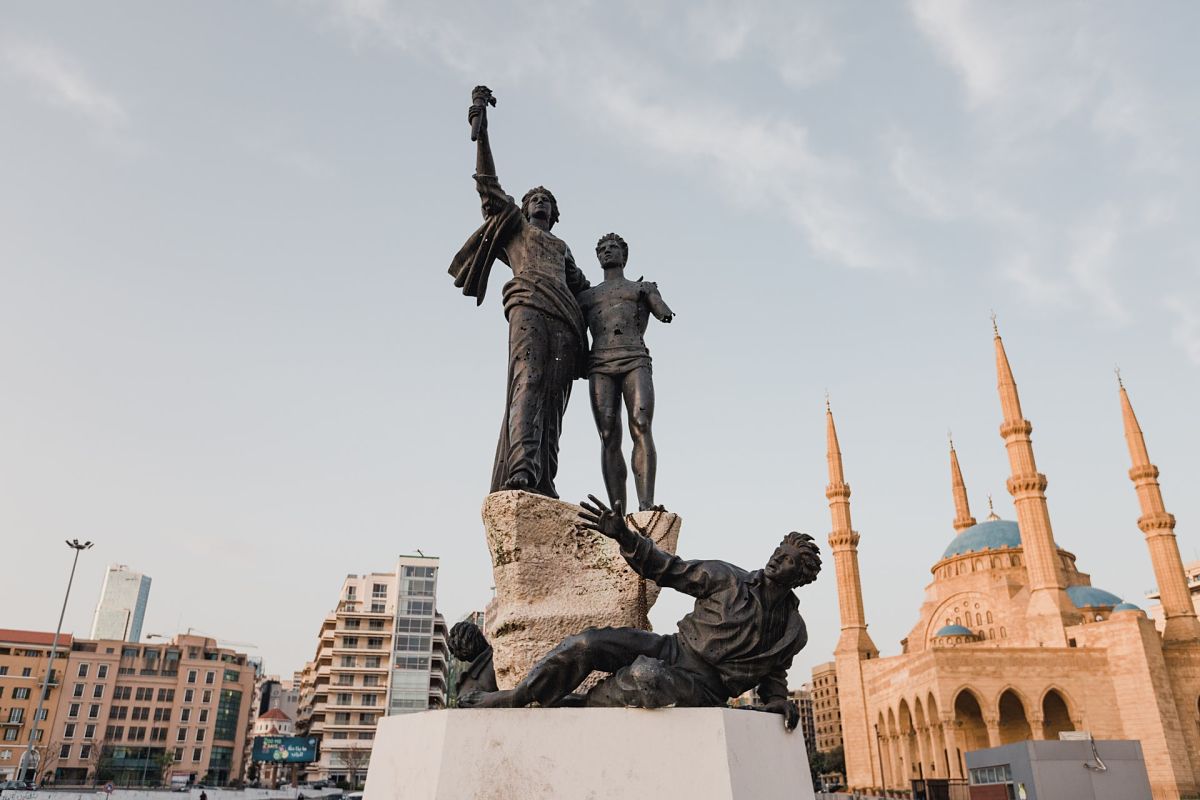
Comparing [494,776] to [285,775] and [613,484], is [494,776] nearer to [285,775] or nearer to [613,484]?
[613,484]

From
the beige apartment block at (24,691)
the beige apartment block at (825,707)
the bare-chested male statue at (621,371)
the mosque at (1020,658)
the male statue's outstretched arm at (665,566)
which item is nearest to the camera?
the male statue's outstretched arm at (665,566)

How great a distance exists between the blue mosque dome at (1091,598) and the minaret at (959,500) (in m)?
15.4

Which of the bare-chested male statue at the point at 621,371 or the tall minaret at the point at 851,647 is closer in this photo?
the bare-chested male statue at the point at 621,371

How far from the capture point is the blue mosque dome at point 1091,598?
40.7m

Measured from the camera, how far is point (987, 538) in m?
49.7

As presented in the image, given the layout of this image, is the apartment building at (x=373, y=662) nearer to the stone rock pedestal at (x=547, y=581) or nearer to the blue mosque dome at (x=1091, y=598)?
the blue mosque dome at (x=1091, y=598)

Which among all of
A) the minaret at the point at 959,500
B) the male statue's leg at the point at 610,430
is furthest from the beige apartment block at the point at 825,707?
the male statue's leg at the point at 610,430

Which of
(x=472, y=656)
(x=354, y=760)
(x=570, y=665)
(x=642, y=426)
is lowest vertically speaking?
(x=354, y=760)

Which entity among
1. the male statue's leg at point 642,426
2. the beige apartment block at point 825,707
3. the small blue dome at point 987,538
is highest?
the small blue dome at point 987,538

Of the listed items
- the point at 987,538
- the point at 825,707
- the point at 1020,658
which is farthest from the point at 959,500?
the point at 825,707

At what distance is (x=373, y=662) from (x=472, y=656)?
51.6m

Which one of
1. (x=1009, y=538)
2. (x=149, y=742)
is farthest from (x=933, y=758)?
(x=149, y=742)

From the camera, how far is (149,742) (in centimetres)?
5088

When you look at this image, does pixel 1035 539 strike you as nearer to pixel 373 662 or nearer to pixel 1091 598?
pixel 1091 598
